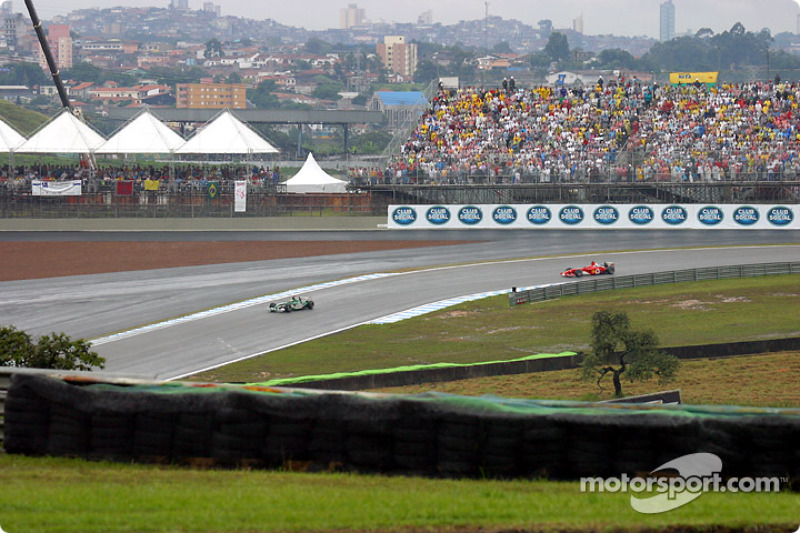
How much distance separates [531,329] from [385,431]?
70.1 feet

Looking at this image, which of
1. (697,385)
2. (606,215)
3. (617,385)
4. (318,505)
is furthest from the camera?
(606,215)

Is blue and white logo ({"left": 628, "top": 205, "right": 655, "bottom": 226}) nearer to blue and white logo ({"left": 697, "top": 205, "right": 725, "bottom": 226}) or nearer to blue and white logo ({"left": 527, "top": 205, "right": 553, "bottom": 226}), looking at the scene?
blue and white logo ({"left": 697, "top": 205, "right": 725, "bottom": 226})

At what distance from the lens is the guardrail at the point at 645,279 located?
35594 mm

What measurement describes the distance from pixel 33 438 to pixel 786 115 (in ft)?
187

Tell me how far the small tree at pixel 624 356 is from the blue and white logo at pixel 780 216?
30.5 meters

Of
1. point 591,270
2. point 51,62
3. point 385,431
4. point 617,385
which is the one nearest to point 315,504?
point 385,431

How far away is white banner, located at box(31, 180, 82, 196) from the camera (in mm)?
52438

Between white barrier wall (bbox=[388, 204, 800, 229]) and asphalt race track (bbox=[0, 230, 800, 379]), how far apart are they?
0.72 meters

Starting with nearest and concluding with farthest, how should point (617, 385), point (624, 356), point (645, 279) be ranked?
point (617, 385) → point (624, 356) → point (645, 279)

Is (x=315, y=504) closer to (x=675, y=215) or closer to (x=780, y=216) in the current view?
(x=675, y=215)

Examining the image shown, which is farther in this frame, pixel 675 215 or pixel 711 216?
pixel 675 215

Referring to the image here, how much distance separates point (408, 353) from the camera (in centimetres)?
2727

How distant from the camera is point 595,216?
51.5 metres

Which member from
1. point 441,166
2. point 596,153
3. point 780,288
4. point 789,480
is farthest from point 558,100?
point 789,480
